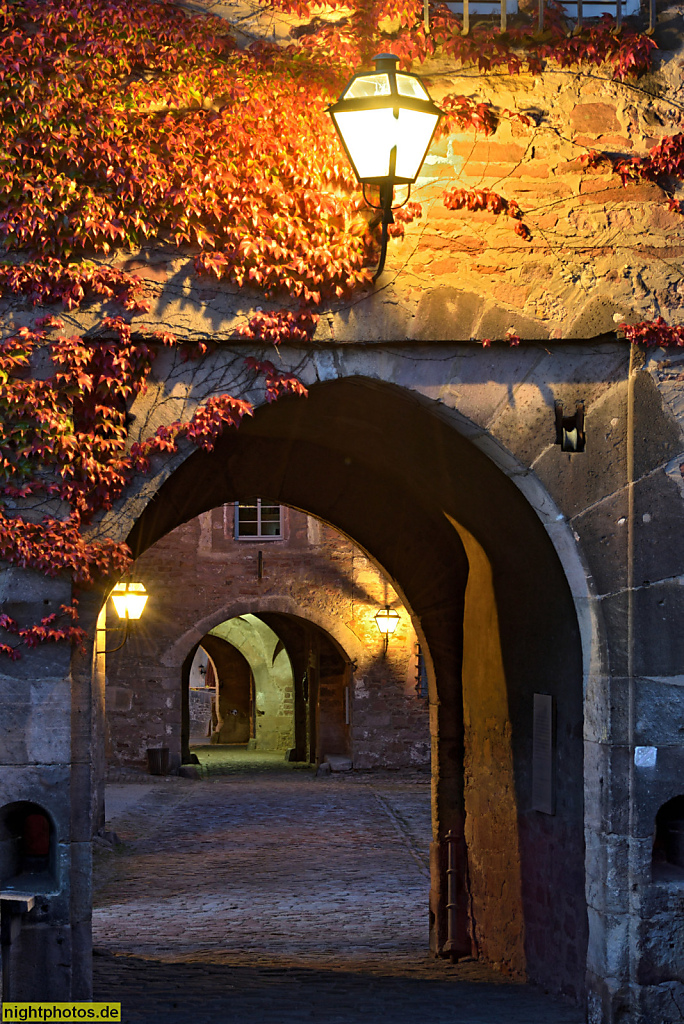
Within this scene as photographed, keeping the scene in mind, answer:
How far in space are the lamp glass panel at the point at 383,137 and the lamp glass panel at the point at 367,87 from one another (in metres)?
0.06

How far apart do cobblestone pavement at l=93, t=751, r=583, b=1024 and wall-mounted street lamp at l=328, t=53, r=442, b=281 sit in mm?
3607

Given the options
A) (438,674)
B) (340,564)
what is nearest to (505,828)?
(438,674)

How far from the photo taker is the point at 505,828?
6195 mm

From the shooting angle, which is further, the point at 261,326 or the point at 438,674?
the point at 438,674

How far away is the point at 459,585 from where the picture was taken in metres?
7.11

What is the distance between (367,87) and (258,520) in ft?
46.2

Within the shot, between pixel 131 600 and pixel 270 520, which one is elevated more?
pixel 270 520

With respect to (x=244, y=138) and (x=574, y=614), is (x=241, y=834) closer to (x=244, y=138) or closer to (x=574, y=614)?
(x=574, y=614)

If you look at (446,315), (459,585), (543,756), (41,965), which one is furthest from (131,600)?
(446,315)

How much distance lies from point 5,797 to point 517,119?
358 cm

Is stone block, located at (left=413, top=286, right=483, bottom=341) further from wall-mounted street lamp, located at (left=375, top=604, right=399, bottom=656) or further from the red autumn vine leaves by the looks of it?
wall-mounted street lamp, located at (left=375, top=604, right=399, bottom=656)

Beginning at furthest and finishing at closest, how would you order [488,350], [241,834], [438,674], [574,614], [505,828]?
1. [241,834]
2. [438,674]
3. [505,828]
4. [574,614]
5. [488,350]

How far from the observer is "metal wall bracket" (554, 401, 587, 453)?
4879 mm

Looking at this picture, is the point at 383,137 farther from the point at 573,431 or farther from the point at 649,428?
the point at 649,428
